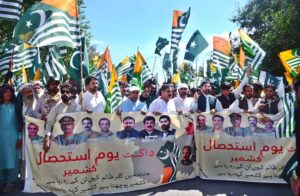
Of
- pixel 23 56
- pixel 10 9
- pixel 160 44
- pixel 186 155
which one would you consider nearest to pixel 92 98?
pixel 186 155

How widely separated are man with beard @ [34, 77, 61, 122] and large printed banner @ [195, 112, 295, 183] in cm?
259

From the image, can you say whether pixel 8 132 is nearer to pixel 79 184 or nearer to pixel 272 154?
pixel 79 184

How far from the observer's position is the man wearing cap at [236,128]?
718cm

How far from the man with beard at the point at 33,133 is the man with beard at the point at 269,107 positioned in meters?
3.88

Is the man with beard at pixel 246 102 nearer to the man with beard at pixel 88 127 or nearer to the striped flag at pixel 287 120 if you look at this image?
the striped flag at pixel 287 120

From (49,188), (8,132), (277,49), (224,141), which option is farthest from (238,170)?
(277,49)

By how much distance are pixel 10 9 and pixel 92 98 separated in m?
2.10

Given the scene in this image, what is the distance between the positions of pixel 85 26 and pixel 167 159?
2249 cm

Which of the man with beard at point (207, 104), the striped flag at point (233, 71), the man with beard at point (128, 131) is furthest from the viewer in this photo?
the striped flag at point (233, 71)

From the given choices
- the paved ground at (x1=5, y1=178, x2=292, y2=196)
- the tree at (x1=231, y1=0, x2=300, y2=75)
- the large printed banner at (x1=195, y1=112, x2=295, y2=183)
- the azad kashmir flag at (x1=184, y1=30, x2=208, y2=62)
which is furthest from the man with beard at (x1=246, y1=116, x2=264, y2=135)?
the tree at (x1=231, y1=0, x2=300, y2=75)

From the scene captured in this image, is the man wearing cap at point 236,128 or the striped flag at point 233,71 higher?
the striped flag at point 233,71

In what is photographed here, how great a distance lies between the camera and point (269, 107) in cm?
738

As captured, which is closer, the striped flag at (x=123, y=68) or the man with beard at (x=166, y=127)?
the man with beard at (x=166, y=127)

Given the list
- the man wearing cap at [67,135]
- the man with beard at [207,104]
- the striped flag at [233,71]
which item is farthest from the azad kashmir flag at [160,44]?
the man wearing cap at [67,135]
